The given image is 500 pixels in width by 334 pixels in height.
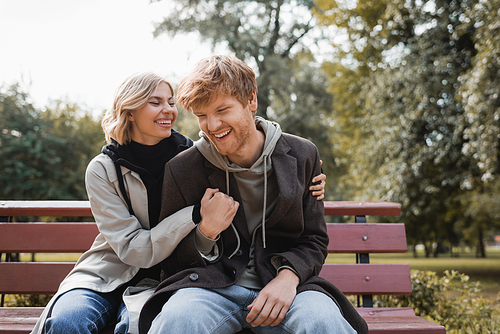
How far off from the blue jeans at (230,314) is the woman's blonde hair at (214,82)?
0.97m

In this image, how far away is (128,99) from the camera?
253cm

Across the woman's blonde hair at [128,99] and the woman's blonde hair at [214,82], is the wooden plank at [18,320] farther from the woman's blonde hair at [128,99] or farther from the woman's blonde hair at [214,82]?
the woman's blonde hair at [214,82]

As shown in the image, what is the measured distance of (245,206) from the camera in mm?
2381

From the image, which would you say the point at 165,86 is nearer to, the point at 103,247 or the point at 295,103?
the point at 103,247

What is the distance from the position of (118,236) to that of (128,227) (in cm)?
8

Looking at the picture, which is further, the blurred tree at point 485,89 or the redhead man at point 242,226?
the blurred tree at point 485,89

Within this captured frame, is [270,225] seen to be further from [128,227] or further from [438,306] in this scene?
[438,306]

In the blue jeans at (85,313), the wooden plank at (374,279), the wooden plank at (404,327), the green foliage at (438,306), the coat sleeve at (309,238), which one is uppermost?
the coat sleeve at (309,238)

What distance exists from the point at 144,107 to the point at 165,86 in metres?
0.22

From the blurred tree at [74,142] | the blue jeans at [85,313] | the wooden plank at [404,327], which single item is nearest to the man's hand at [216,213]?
the blue jeans at [85,313]

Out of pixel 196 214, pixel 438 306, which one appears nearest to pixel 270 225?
pixel 196 214

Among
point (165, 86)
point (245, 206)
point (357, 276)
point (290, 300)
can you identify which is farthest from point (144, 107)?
point (357, 276)

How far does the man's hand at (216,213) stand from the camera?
2145mm

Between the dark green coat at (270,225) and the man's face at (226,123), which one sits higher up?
the man's face at (226,123)
